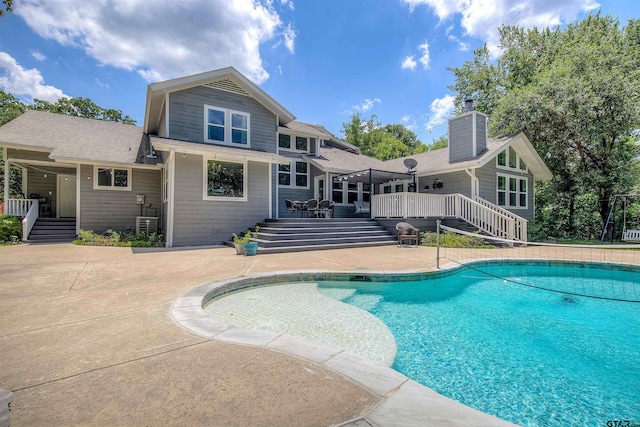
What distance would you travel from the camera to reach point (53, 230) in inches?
456

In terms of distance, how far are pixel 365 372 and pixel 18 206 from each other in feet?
52.8

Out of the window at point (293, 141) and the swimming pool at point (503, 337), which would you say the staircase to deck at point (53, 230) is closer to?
the window at point (293, 141)

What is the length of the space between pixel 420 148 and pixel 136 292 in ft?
128

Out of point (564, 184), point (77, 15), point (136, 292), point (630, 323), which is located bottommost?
point (630, 323)

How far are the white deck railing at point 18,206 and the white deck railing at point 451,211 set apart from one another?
14.6 m

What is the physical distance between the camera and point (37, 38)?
14633 millimetres

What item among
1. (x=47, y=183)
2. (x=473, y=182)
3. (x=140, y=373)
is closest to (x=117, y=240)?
(x=47, y=183)

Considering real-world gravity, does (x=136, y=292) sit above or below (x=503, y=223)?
below

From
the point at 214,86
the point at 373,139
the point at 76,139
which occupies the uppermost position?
the point at 373,139

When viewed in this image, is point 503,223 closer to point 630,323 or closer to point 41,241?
point 630,323

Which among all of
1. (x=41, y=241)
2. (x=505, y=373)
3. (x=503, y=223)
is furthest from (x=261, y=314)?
(x=41, y=241)

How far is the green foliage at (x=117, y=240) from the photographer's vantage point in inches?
403

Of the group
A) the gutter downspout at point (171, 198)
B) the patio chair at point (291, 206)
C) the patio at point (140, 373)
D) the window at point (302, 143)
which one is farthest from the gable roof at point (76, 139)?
the patio at point (140, 373)

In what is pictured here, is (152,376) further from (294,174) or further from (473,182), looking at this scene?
(473,182)
